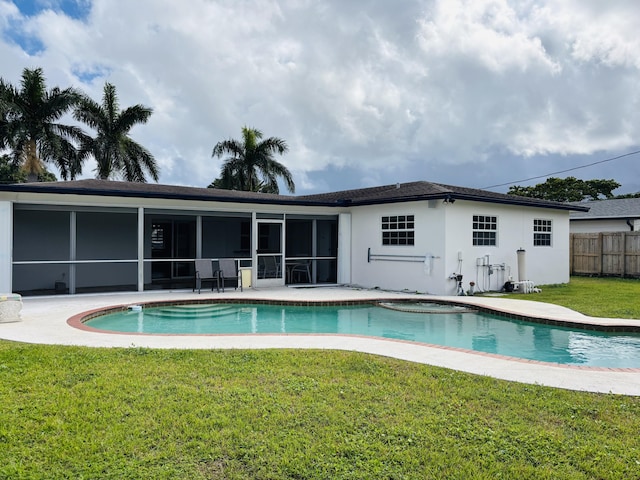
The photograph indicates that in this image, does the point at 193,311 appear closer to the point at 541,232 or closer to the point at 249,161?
the point at 541,232

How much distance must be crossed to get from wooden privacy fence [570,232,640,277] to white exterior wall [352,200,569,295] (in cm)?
381

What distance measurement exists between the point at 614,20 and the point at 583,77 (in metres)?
4.87

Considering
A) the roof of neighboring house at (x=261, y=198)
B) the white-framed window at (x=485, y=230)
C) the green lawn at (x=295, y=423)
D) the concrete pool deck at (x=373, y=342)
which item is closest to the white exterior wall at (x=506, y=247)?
the white-framed window at (x=485, y=230)

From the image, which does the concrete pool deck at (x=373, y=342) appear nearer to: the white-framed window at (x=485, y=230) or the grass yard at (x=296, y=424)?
the grass yard at (x=296, y=424)

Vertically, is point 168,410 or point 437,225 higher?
point 437,225

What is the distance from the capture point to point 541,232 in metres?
16.3

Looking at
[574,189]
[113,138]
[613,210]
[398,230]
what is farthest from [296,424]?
[574,189]

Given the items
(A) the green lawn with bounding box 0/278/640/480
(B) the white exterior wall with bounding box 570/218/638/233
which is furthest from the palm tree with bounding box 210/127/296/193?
(A) the green lawn with bounding box 0/278/640/480

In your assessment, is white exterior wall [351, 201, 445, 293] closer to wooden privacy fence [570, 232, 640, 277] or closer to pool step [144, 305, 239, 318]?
pool step [144, 305, 239, 318]

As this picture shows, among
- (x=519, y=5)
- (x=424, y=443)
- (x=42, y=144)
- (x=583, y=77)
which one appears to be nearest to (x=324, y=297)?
(x=424, y=443)

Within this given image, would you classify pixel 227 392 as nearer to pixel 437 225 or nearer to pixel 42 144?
pixel 437 225

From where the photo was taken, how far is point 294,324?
9.75 m

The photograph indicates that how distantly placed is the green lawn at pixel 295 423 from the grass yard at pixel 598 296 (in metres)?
6.56

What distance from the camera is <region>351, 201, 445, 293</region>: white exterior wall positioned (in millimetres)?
13422
